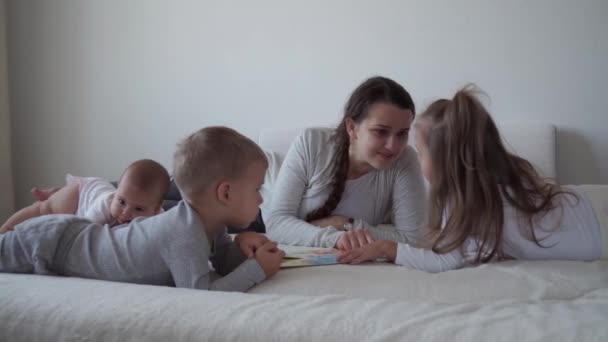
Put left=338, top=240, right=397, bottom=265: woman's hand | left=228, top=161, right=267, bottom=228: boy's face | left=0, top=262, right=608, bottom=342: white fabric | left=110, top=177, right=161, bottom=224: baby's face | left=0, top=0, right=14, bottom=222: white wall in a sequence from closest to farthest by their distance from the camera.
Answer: left=0, top=262, right=608, bottom=342: white fabric → left=228, top=161, right=267, bottom=228: boy's face → left=338, top=240, right=397, bottom=265: woman's hand → left=110, top=177, right=161, bottom=224: baby's face → left=0, top=0, right=14, bottom=222: white wall

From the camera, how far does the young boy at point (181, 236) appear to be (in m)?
0.79

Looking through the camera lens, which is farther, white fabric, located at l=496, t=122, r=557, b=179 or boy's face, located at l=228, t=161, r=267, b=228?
white fabric, located at l=496, t=122, r=557, b=179

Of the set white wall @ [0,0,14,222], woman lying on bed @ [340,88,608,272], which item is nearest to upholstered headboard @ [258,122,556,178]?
woman lying on bed @ [340,88,608,272]

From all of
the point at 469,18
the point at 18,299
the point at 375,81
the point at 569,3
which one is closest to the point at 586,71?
the point at 569,3

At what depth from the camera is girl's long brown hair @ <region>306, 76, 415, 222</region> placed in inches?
50.9

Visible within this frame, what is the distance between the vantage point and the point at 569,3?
1.73 metres

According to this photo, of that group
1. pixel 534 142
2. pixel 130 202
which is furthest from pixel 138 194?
pixel 534 142

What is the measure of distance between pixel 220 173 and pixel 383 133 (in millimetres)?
591

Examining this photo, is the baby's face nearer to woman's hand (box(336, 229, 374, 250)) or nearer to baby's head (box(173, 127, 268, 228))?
baby's head (box(173, 127, 268, 228))

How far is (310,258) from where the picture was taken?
0.98m

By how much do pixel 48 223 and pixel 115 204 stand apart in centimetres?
33

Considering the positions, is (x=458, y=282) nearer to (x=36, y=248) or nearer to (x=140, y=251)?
(x=140, y=251)

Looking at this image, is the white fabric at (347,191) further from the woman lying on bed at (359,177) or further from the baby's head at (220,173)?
the baby's head at (220,173)

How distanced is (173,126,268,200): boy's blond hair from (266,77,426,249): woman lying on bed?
42 cm
